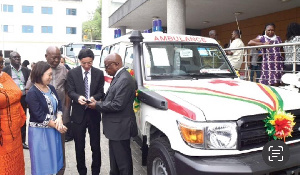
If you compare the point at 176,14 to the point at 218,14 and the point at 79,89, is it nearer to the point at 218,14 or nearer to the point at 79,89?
the point at 218,14

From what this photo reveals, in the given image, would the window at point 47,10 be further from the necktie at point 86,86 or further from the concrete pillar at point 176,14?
the necktie at point 86,86

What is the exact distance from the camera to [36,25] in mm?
43750

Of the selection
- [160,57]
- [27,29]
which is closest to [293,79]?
[160,57]

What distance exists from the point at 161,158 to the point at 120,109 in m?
0.73

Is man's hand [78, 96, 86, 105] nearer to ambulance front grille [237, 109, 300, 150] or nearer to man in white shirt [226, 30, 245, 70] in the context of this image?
ambulance front grille [237, 109, 300, 150]

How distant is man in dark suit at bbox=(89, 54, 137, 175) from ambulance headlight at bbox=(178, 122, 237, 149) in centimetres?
101

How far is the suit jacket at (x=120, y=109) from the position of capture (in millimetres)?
3189

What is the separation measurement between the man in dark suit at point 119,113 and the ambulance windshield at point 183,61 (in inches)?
21.6

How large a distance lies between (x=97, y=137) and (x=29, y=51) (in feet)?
142

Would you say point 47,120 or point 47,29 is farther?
point 47,29

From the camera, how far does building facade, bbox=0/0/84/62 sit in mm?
42244

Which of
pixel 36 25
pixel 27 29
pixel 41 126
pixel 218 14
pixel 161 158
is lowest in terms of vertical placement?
pixel 161 158

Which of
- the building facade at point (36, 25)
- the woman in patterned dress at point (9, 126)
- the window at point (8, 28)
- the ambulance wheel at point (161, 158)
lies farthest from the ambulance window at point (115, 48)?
the window at point (8, 28)

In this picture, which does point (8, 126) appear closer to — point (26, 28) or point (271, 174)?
point (271, 174)
